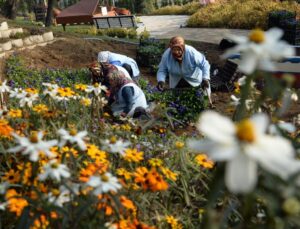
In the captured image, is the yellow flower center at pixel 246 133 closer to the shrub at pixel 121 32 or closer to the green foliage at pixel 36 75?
the green foliage at pixel 36 75

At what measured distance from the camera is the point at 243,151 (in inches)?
36.0

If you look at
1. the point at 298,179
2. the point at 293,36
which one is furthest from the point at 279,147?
the point at 293,36

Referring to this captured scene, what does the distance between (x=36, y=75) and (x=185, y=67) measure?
2.96 metres

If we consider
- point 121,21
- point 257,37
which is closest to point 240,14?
point 121,21

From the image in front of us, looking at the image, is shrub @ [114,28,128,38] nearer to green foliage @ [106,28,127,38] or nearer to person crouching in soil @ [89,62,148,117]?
green foliage @ [106,28,127,38]

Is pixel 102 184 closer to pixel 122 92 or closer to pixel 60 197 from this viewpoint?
pixel 60 197

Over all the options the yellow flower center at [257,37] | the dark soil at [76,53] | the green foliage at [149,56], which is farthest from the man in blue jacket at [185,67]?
the yellow flower center at [257,37]

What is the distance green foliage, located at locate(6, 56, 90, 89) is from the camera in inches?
293

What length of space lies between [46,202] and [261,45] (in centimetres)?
90

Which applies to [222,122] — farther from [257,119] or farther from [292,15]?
[292,15]

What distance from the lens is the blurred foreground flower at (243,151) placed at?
89 centimetres

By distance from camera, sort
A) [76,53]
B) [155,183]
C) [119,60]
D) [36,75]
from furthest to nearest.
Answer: [76,53], [36,75], [119,60], [155,183]

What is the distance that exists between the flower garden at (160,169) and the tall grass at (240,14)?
13160mm

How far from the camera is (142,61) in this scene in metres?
9.67
